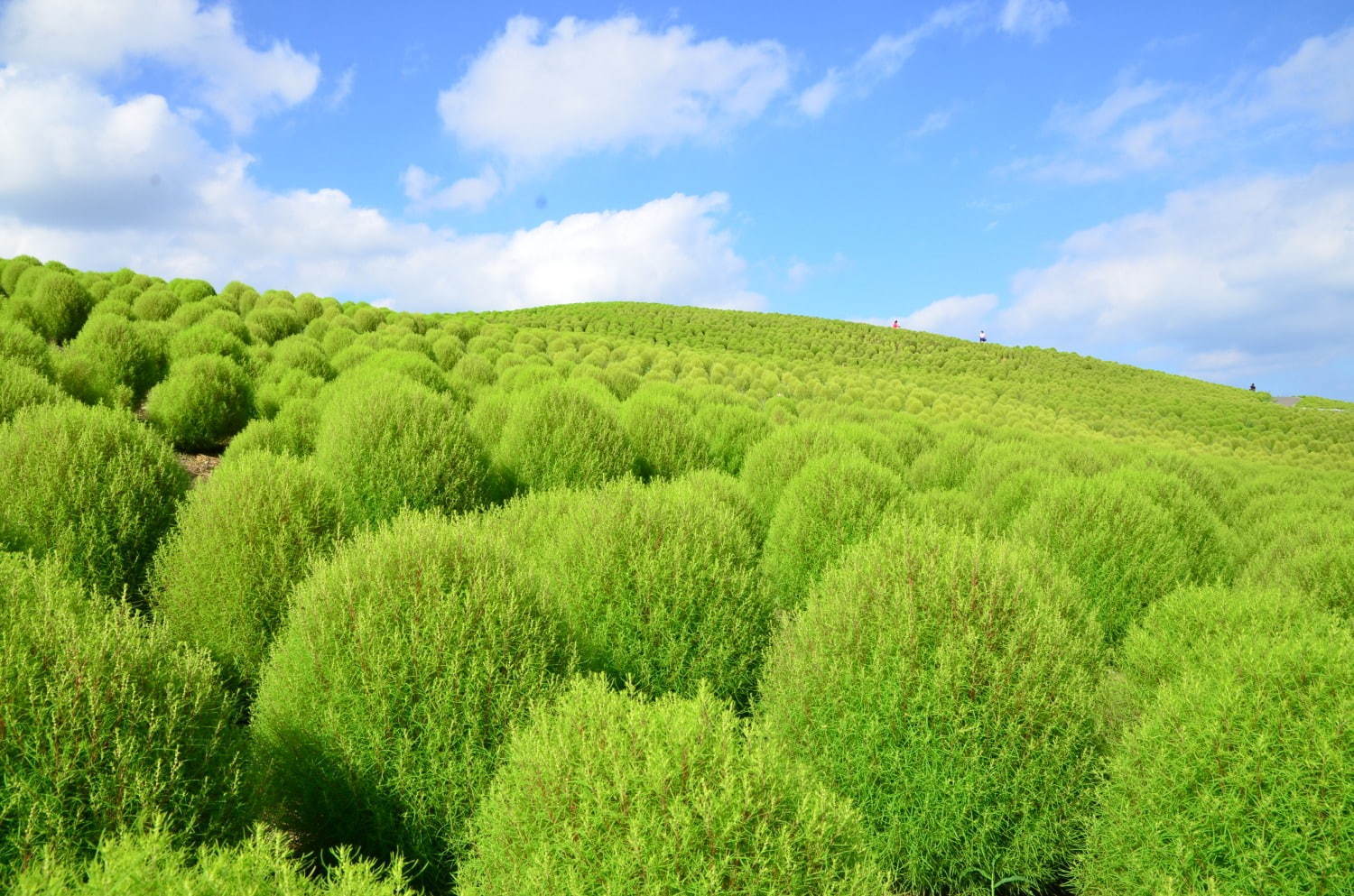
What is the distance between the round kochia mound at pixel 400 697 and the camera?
3.89 meters

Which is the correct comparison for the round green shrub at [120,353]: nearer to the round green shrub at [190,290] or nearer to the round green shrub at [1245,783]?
the round green shrub at [190,290]

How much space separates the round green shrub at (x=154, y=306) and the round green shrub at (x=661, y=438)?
498 inches

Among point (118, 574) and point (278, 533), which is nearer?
point (278, 533)

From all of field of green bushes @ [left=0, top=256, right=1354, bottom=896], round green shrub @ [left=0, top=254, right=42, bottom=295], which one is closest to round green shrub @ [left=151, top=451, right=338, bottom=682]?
field of green bushes @ [left=0, top=256, right=1354, bottom=896]

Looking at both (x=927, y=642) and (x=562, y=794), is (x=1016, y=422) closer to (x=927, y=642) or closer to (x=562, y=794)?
(x=927, y=642)

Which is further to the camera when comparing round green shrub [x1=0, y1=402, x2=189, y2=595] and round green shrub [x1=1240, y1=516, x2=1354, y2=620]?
round green shrub [x1=1240, y1=516, x2=1354, y2=620]

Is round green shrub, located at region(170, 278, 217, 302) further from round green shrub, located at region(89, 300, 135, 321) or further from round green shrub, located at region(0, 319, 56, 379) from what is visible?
round green shrub, located at region(0, 319, 56, 379)

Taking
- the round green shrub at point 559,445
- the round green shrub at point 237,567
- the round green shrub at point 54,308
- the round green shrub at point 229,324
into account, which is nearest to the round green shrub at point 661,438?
the round green shrub at point 559,445

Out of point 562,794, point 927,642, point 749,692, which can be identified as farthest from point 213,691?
point 927,642

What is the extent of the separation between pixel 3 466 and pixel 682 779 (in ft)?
22.2

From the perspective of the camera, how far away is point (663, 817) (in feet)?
8.56

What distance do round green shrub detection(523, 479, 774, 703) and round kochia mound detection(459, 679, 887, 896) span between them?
212cm

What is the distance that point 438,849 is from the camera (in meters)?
4.02

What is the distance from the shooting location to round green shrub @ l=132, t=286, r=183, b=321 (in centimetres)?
1608
